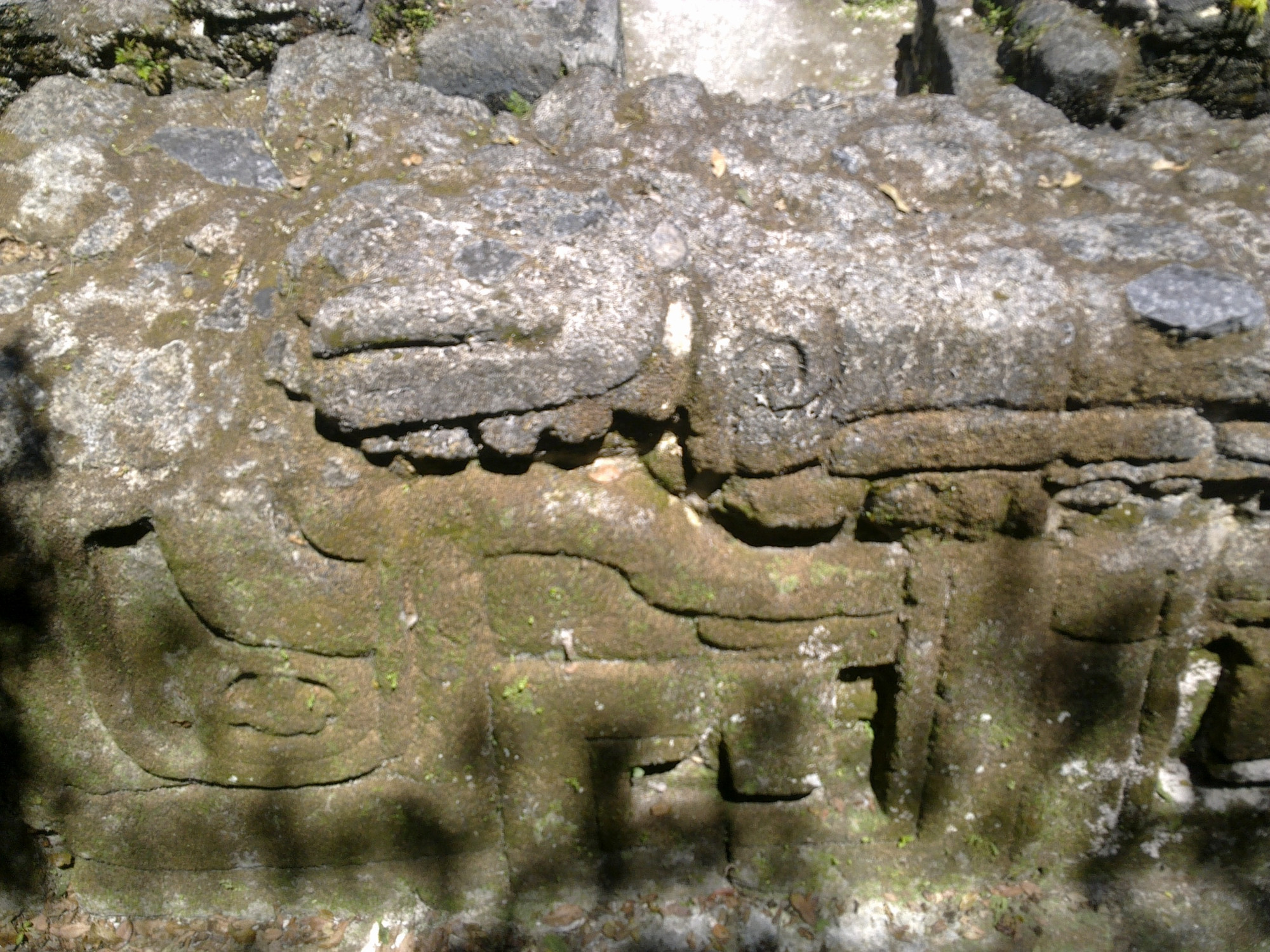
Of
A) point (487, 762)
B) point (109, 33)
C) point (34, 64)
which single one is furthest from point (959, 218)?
point (34, 64)

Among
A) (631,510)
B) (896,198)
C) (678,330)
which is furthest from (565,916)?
(896,198)

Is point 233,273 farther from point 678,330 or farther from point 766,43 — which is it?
point 766,43

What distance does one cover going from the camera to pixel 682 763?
2.39 meters

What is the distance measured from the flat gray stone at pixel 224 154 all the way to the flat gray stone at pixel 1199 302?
1999 millimetres

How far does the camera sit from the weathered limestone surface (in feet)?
6.54

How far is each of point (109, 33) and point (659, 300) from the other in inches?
63.6

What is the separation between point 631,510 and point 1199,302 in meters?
1.30

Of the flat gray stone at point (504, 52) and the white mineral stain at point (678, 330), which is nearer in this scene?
the white mineral stain at point (678, 330)

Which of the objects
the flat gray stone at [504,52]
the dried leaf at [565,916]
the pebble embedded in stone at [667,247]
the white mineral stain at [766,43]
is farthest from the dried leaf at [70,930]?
the white mineral stain at [766,43]

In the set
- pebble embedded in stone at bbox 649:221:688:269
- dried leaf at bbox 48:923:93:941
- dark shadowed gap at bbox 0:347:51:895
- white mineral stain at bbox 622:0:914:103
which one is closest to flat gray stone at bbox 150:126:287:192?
dark shadowed gap at bbox 0:347:51:895

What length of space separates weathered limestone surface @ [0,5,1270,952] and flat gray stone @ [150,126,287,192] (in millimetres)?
13

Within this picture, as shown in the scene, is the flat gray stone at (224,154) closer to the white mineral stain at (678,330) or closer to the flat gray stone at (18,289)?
the flat gray stone at (18,289)

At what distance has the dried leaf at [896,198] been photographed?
7.04 ft

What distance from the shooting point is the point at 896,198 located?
215 centimetres
